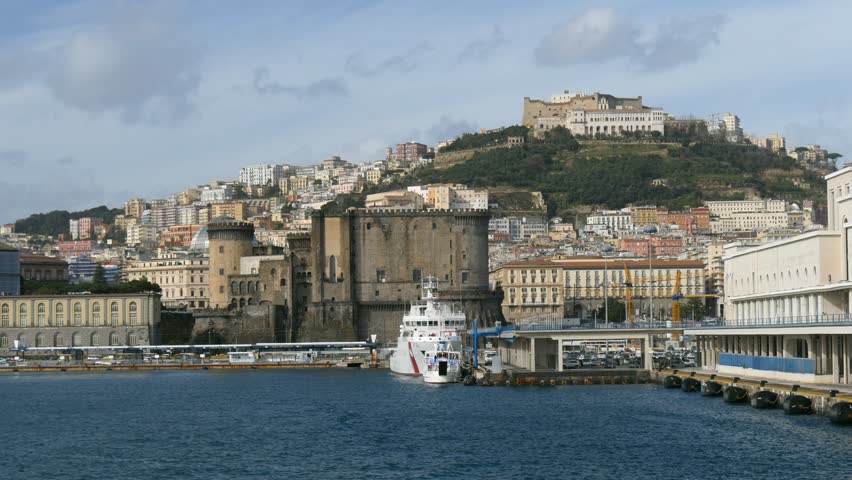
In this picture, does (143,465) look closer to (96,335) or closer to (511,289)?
(96,335)

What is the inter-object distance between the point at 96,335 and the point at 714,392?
7242 centimetres

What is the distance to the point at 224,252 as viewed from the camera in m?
130

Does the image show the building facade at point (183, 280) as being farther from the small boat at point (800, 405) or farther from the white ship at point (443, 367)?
the small boat at point (800, 405)

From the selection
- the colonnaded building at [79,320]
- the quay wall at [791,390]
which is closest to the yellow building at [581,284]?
the colonnaded building at [79,320]

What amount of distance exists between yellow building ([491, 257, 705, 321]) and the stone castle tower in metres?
33.8

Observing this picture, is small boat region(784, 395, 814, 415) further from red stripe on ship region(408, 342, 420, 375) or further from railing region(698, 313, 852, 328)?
red stripe on ship region(408, 342, 420, 375)

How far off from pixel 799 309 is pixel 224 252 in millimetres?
72344

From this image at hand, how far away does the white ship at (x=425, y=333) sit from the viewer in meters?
88.5

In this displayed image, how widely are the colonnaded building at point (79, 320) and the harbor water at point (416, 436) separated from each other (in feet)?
140

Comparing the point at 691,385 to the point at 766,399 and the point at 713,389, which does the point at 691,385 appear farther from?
the point at 766,399

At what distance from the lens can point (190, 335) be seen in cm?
12731

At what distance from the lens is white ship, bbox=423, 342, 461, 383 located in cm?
8188

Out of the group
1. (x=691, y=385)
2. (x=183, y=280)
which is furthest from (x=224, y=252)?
(x=691, y=385)

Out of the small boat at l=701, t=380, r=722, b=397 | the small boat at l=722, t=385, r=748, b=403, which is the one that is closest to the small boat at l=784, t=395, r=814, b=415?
the small boat at l=722, t=385, r=748, b=403
